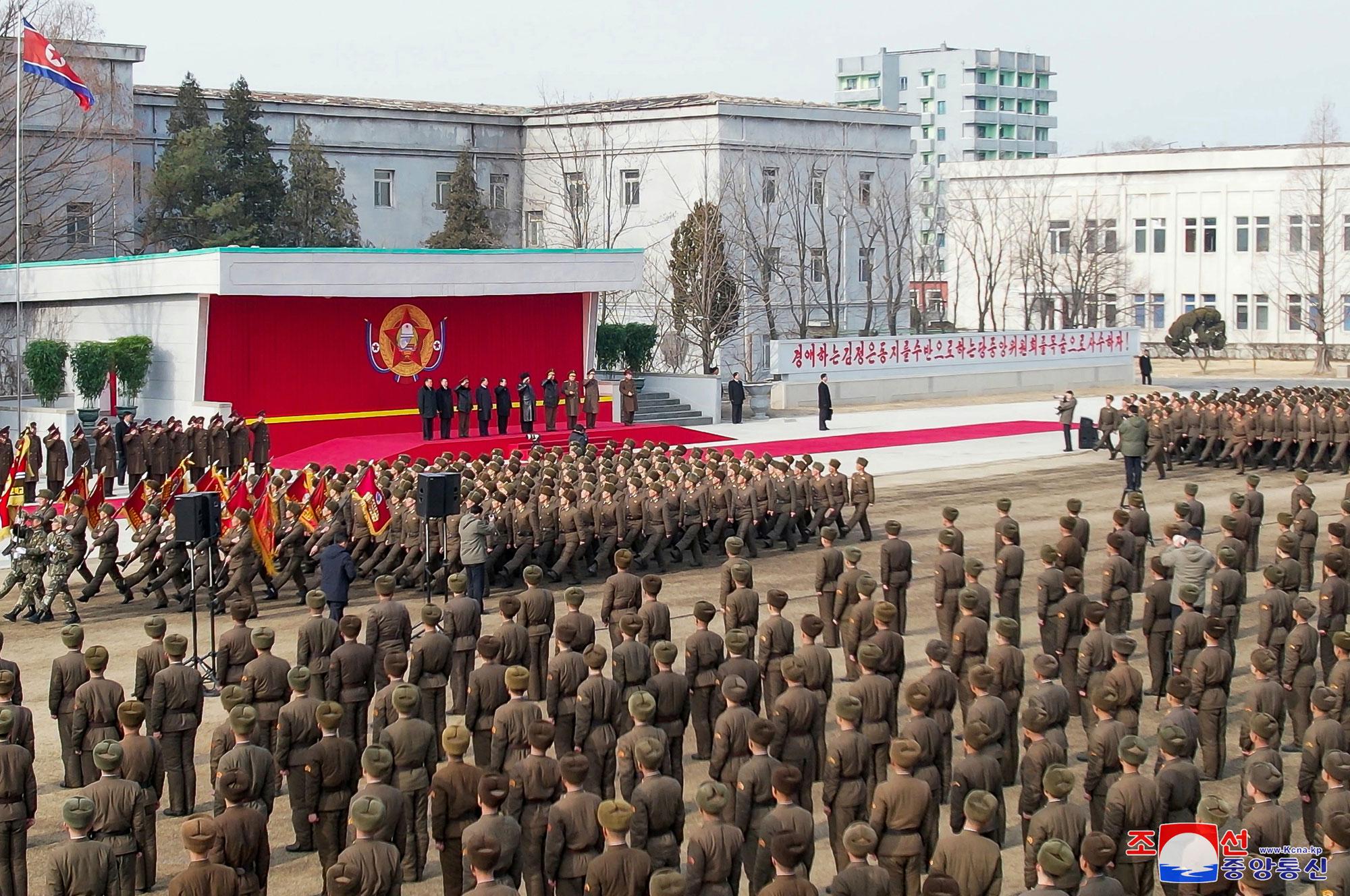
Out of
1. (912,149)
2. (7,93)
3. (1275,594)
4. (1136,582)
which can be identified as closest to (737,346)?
(912,149)

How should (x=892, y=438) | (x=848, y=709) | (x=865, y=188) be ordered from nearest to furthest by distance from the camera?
(x=848, y=709) → (x=892, y=438) → (x=865, y=188)

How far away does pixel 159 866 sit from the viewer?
9820 millimetres

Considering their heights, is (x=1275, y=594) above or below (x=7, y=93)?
below

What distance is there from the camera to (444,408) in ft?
95.6

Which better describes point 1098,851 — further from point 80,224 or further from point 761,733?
point 80,224

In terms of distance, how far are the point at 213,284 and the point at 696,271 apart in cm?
1897

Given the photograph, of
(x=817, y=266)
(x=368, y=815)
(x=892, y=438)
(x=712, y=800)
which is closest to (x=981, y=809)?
(x=712, y=800)

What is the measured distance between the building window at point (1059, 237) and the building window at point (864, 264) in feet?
38.0

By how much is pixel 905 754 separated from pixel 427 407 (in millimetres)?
21603

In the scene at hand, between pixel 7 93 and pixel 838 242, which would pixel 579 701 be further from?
pixel 838 242

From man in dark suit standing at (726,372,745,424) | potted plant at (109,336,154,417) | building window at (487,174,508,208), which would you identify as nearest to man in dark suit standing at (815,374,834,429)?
man in dark suit standing at (726,372,745,424)

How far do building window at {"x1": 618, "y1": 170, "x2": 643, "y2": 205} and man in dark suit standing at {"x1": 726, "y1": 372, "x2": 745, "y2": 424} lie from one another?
16.3 meters

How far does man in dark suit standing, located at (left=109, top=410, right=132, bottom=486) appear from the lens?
25.0 metres

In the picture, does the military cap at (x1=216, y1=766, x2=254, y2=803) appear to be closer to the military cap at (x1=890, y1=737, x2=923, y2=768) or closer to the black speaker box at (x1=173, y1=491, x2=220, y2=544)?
the military cap at (x1=890, y1=737, x2=923, y2=768)
